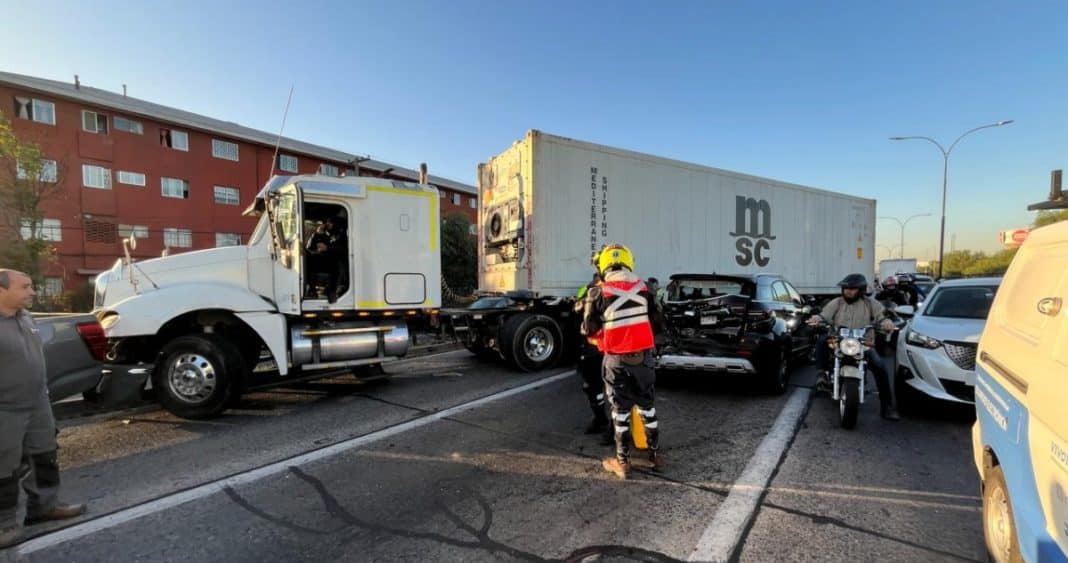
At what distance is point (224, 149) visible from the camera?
28047 mm

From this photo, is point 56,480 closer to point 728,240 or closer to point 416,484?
point 416,484

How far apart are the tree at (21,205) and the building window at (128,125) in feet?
14.7

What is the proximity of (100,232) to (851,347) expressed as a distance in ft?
102

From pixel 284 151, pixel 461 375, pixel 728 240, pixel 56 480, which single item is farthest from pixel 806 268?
pixel 284 151

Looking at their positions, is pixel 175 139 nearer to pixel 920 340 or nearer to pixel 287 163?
pixel 287 163

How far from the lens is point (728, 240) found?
1110cm

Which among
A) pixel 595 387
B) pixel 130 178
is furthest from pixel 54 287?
pixel 595 387

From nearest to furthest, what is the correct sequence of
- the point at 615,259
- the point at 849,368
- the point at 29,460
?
the point at 29,460, the point at 615,259, the point at 849,368

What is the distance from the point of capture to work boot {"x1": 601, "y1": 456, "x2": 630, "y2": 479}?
12.3 ft

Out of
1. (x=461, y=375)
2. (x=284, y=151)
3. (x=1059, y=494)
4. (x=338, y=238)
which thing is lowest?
(x=461, y=375)

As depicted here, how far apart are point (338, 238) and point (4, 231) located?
2234 centimetres

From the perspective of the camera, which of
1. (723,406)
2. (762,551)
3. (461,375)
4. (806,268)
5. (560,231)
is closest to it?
(762,551)

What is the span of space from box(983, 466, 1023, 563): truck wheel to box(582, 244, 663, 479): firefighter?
75.4 inches

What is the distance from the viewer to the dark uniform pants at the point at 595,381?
4.82 meters
